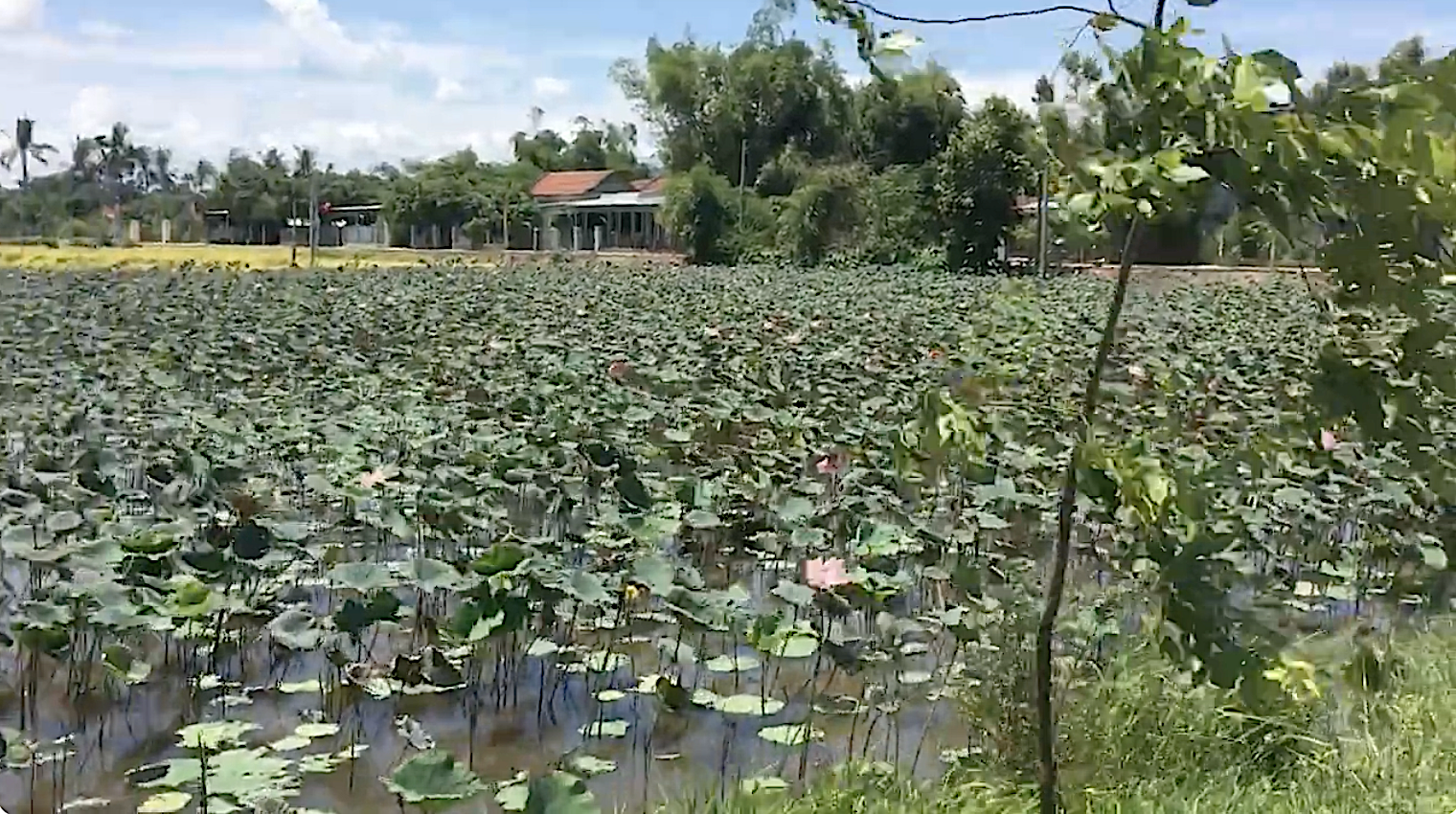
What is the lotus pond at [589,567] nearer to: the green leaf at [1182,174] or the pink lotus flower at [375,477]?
the pink lotus flower at [375,477]

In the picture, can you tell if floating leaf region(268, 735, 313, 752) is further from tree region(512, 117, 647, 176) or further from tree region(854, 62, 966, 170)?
tree region(512, 117, 647, 176)

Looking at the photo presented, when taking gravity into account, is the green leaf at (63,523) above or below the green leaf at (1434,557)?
above

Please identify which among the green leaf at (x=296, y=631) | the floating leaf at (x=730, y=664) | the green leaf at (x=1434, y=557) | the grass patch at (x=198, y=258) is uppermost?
the grass patch at (x=198, y=258)

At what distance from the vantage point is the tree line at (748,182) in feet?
87.2

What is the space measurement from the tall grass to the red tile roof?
46.1 meters

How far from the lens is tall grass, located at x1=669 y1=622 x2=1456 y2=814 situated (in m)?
2.85

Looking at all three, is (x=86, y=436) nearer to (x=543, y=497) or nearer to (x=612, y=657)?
(x=543, y=497)

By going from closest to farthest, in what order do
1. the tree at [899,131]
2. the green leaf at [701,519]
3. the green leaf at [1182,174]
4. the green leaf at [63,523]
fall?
the green leaf at [1182,174]
the green leaf at [63,523]
the green leaf at [701,519]
the tree at [899,131]

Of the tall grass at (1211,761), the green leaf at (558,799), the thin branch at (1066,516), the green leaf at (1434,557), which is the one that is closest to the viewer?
the thin branch at (1066,516)

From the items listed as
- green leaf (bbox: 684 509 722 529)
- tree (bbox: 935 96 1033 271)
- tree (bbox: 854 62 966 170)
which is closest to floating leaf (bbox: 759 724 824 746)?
green leaf (bbox: 684 509 722 529)

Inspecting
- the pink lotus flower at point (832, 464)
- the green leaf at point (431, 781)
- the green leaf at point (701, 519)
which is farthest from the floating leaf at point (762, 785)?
the pink lotus flower at point (832, 464)

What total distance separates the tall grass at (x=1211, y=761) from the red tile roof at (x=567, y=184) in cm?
4606

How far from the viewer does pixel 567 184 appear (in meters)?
50.0

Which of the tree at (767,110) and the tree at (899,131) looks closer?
the tree at (899,131)
